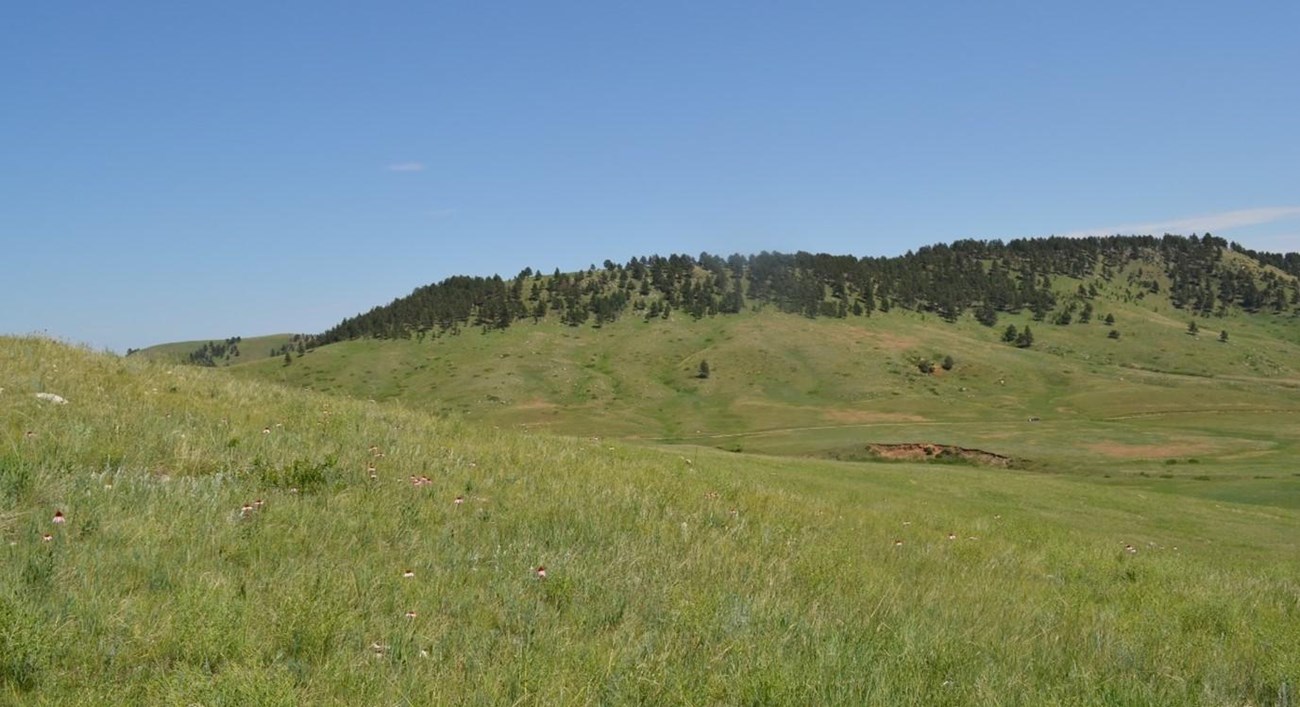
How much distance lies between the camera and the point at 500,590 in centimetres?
620

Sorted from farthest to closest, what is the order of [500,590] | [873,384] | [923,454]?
[873,384] → [923,454] → [500,590]

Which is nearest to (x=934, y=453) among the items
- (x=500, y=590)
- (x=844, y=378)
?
(x=500, y=590)

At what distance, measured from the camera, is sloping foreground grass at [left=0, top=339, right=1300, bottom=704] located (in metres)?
4.70

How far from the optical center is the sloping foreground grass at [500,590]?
4.70 metres

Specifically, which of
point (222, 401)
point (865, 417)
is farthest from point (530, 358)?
point (222, 401)

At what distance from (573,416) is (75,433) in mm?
106420

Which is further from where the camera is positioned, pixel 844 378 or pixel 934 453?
pixel 844 378

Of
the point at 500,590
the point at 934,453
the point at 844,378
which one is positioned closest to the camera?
the point at 500,590

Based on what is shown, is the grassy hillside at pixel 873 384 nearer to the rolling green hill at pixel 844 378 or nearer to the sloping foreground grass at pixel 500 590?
the rolling green hill at pixel 844 378

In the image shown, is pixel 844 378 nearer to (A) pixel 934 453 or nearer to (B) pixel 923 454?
(B) pixel 923 454

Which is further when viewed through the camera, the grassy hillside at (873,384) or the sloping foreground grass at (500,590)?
the grassy hillside at (873,384)

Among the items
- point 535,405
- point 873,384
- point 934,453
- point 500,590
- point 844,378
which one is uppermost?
point 500,590

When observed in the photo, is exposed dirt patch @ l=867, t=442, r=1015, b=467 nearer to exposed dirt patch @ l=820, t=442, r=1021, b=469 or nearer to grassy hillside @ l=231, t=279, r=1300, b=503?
exposed dirt patch @ l=820, t=442, r=1021, b=469

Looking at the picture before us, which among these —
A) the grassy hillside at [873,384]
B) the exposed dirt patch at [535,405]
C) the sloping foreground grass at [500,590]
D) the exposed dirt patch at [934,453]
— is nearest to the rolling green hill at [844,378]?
the grassy hillside at [873,384]
